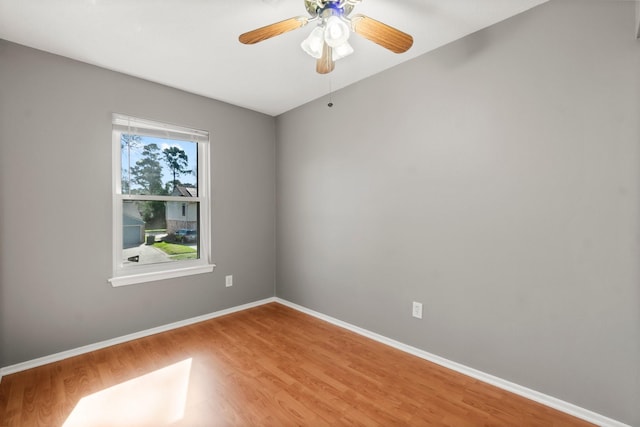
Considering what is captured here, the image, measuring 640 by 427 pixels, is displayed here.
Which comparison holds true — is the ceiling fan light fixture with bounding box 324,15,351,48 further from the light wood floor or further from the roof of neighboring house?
the roof of neighboring house

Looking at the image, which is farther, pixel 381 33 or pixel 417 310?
pixel 417 310

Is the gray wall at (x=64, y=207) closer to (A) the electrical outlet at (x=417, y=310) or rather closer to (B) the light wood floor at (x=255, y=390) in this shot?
(B) the light wood floor at (x=255, y=390)

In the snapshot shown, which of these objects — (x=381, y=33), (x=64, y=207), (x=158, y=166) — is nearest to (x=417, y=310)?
(x=381, y=33)

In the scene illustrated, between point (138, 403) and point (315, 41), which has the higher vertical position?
point (315, 41)

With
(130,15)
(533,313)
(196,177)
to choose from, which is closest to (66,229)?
(196,177)

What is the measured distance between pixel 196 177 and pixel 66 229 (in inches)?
47.9

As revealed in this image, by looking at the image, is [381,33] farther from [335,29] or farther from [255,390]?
[255,390]

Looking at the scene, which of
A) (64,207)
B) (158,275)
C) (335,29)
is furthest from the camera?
(158,275)

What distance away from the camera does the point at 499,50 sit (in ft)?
6.25

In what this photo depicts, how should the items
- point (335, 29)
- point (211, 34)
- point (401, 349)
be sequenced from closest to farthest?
point (335, 29) → point (211, 34) → point (401, 349)

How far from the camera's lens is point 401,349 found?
243 centimetres

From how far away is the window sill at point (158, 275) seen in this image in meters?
2.55

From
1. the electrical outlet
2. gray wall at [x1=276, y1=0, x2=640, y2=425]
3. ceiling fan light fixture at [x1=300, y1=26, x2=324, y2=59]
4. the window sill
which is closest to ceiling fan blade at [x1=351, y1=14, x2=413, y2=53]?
ceiling fan light fixture at [x1=300, y1=26, x2=324, y2=59]

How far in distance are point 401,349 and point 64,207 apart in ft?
9.95
